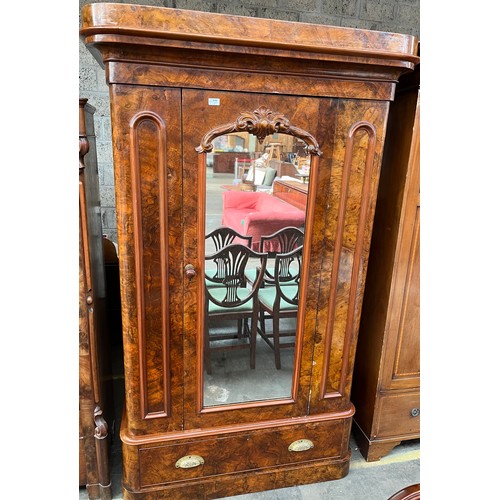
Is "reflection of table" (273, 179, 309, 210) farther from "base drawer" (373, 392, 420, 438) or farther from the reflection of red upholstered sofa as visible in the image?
"base drawer" (373, 392, 420, 438)

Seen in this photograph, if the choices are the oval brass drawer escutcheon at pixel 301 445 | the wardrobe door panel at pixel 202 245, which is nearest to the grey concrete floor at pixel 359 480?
the oval brass drawer escutcheon at pixel 301 445

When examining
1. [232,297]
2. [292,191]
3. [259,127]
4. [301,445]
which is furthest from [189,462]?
[259,127]

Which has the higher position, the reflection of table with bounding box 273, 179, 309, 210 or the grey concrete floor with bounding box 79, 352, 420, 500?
the reflection of table with bounding box 273, 179, 309, 210

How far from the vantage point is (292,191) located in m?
1.25

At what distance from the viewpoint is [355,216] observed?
1310 millimetres

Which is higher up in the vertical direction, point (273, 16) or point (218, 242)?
point (273, 16)

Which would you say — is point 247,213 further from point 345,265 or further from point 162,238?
point 345,265

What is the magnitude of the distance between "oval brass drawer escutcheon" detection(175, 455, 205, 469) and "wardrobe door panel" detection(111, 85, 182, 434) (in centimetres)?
13

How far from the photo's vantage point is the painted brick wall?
2.04m

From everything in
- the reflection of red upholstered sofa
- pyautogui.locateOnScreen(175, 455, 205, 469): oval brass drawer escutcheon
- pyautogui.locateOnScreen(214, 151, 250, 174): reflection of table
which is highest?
pyautogui.locateOnScreen(214, 151, 250, 174): reflection of table

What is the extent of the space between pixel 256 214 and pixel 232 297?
0.29 m

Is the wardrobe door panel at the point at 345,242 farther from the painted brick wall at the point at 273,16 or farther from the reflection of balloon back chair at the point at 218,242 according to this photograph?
the painted brick wall at the point at 273,16

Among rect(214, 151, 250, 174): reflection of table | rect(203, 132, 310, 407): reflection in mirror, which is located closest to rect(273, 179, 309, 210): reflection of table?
rect(203, 132, 310, 407): reflection in mirror

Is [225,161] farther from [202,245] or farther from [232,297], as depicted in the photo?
[232,297]
